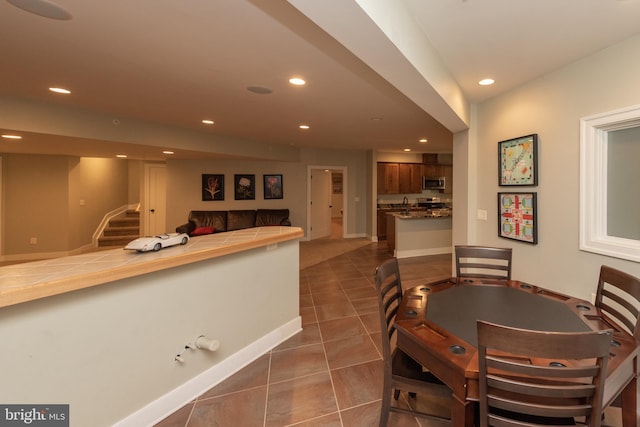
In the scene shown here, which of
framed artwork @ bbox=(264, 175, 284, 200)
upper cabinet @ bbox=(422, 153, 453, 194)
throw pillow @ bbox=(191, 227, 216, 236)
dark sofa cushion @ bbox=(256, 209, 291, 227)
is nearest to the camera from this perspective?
throw pillow @ bbox=(191, 227, 216, 236)

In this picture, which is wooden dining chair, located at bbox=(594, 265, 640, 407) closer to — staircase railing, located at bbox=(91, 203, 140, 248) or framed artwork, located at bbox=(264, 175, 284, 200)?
framed artwork, located at bbox=(264, 175, 284, 200)

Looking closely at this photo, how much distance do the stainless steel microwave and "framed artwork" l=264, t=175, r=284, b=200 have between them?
429cm

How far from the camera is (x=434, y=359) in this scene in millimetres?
1255

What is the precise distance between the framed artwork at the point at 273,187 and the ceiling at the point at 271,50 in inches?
145

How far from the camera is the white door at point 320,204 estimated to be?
803 cm

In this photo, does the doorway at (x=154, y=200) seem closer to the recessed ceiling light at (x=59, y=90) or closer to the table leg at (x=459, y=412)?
the recessed ceiling light at (x=59, y=90)

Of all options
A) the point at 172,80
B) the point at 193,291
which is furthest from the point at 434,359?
the point at 172,80

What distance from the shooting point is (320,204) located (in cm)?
834

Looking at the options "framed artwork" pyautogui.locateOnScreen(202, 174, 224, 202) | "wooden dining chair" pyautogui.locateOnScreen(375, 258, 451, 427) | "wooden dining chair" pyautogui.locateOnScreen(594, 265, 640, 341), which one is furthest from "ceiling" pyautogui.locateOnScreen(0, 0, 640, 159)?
"framed artwork" pyautogui.locateOnScreen(202, 174, 224, 202)

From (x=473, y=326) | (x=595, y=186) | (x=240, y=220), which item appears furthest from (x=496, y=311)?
(x=240, y=220)

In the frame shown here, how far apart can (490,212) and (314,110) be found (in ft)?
8.24

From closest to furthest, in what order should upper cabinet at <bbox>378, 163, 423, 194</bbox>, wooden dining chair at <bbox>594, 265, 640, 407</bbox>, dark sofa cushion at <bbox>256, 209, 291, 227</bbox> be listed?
wooden dining chair at <bbox>594, 265, 640, 407</bbox>, dark sofa cushion at <bbox>256, 209, 291, 227</bbox>, upper cabinet at <bbox>378, 163, 423, 194</bbox>

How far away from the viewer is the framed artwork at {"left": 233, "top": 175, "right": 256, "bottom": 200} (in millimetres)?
7219

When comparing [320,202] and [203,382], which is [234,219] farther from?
[203,382]
